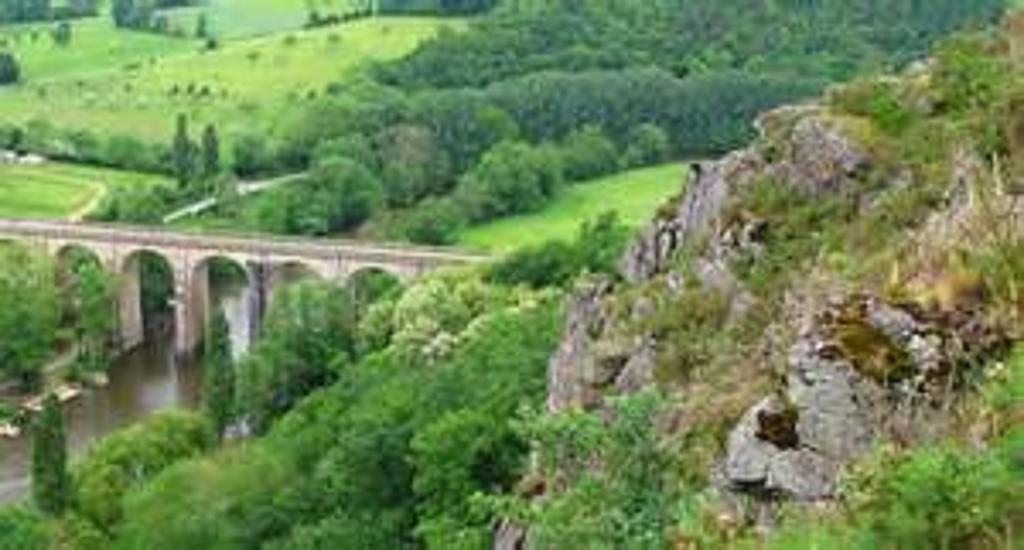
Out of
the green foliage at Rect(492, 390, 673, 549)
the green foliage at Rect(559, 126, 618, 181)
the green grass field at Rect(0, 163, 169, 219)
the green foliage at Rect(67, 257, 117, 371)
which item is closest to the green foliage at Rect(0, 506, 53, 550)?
the green foliage at Rect(492, 390, 673, 549)

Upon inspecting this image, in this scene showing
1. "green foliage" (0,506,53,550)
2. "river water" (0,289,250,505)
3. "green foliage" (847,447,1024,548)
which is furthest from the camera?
"river water" (0,289,250,505)

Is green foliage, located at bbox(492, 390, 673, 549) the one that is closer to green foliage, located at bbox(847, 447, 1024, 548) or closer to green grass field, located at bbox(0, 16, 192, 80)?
green foliage, located at bbox(847, 447, 1024, 548)

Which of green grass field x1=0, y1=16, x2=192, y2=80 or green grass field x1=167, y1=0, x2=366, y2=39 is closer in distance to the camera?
green grass field x1=0, y1=16, x2=192, y2=80

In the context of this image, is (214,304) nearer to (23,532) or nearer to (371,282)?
(371,282)

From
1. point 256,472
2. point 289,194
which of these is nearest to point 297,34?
point 289,194

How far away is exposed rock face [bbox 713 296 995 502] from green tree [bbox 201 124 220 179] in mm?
100548

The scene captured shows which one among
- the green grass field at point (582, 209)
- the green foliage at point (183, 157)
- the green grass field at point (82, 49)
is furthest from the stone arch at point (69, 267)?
the green grass field at point (82, 49)

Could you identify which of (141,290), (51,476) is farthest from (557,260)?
(141,290)

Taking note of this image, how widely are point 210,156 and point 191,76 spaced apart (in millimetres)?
29980

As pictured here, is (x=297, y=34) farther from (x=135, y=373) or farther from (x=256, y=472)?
(x=256, y=472)

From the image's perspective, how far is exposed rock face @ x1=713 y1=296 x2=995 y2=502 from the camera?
25062 mm

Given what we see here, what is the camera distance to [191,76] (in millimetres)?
153625

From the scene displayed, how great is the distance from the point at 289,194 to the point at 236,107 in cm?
2787

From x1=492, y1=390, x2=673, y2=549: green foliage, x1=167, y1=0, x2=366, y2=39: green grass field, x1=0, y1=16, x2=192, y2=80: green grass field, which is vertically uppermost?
x1=492, y1=390, x2=673, y2=549: green foliage
